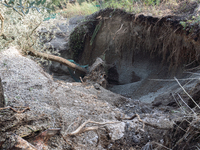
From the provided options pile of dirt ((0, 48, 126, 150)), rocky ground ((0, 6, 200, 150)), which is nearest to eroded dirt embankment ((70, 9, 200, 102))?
rocky ground ((0, 6, 200, 150))

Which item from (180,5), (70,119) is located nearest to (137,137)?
(70,119)

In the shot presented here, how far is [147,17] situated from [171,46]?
1193mm

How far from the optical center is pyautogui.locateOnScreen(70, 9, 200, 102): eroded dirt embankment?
15.8ft

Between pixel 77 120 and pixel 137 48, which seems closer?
pixel 77 120

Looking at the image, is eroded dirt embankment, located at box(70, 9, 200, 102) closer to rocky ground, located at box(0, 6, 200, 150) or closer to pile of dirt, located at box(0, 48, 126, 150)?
rocky ground, located at box(0, 6, 200, 150)

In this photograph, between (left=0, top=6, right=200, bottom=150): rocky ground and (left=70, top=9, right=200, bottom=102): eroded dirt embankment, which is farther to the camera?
(left=70, top=9, right=200, bottom=102): eroded dirt embankment

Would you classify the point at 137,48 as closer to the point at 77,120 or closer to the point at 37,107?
Answer: the point at 77,120

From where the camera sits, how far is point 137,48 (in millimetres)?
6355

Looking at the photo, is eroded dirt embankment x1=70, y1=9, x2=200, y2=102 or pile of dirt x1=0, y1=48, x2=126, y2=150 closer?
pile of dirt x1=0, y1=48, x2=126, y2=150

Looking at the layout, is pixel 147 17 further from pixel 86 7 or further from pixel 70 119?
pixel 86 7

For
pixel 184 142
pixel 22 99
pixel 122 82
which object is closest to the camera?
pixel 184 142

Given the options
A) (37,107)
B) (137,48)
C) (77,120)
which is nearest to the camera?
(37,107)

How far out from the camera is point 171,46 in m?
5.23

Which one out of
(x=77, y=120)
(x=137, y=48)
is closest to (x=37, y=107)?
(x=77, y=120)
